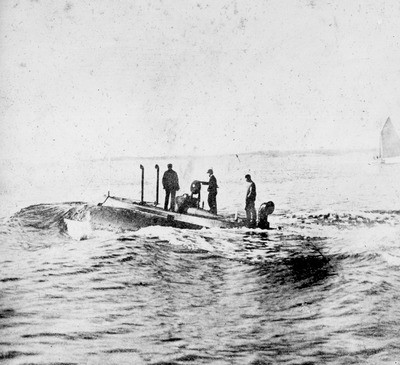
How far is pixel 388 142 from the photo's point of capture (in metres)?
3.22

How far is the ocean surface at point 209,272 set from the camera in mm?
2623

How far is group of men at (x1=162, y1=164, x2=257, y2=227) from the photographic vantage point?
3.47 metres

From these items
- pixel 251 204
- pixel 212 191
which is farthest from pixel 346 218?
pixel 212 191

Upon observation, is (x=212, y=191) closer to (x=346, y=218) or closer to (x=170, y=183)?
(x=170, y=183)

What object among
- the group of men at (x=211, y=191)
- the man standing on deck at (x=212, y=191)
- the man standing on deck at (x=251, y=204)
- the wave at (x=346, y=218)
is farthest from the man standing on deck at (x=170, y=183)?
the wave at (x=346, y=218)

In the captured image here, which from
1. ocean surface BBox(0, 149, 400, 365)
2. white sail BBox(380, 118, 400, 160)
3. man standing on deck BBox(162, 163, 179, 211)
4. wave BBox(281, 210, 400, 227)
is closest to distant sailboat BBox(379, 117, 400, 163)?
white sail BBox(380, 118, 400, 160)

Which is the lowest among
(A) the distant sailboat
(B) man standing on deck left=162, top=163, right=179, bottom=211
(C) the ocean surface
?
(C) the ocean surface

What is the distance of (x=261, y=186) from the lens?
3.63 meters

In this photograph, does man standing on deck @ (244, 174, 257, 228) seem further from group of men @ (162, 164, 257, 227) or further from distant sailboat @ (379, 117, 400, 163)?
distant sailboat @ (379, 117, 400, 163)

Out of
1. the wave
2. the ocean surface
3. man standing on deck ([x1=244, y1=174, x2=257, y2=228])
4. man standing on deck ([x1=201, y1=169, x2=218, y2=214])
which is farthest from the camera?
man standing on deck ([x1=244, y1=174, x2=257, y2=228])

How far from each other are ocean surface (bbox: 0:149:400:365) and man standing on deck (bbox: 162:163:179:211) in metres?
0.06

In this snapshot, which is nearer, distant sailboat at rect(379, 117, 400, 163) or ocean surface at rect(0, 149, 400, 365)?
ocean surface at rect(0, 149, 400, 365)

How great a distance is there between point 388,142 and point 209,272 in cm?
148

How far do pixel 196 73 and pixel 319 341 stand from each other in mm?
1870
